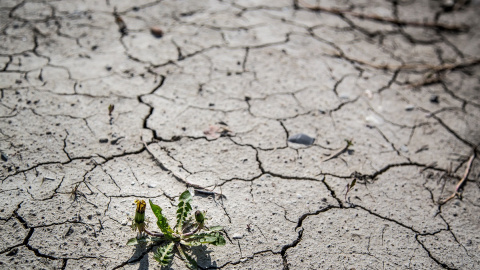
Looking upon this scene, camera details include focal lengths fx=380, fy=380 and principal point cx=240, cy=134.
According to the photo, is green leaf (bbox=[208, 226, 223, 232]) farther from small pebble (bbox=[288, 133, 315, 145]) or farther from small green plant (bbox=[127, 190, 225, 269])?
small pebble (bbox=[288, 133, 315, 145])

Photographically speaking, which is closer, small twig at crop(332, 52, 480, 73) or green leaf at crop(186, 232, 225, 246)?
green leaf at crop(186, 232, 225, 246)

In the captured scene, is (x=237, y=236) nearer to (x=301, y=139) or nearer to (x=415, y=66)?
(x=301, y=139)

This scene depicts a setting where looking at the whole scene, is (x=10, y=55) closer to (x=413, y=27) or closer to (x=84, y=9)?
(x=84, y=9)

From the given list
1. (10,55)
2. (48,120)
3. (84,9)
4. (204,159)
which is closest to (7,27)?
(10,55)

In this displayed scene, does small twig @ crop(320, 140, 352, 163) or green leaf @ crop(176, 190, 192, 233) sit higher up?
green leaf @ crop(176, 190, 192, 233)

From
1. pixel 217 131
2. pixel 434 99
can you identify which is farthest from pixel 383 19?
pixel 217 131

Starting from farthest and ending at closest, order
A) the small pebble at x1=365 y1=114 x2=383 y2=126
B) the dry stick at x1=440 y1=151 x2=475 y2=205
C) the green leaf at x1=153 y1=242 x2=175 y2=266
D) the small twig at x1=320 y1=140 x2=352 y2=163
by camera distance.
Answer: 1. the small pebble at x1=365 y1=114 x2=383 y2=126
2. the small twig at x1=320 y1=140 x2=352 y2=163
3. the dry stick at x1=440 y1=151 x2=475 y2=205
4. the green leaf at x1=153 y1=242 x2=175 y2=266

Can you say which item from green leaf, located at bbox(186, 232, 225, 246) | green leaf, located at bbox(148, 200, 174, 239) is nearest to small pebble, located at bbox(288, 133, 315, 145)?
green leaf, located at bbox(186, 232, 225, 246)
